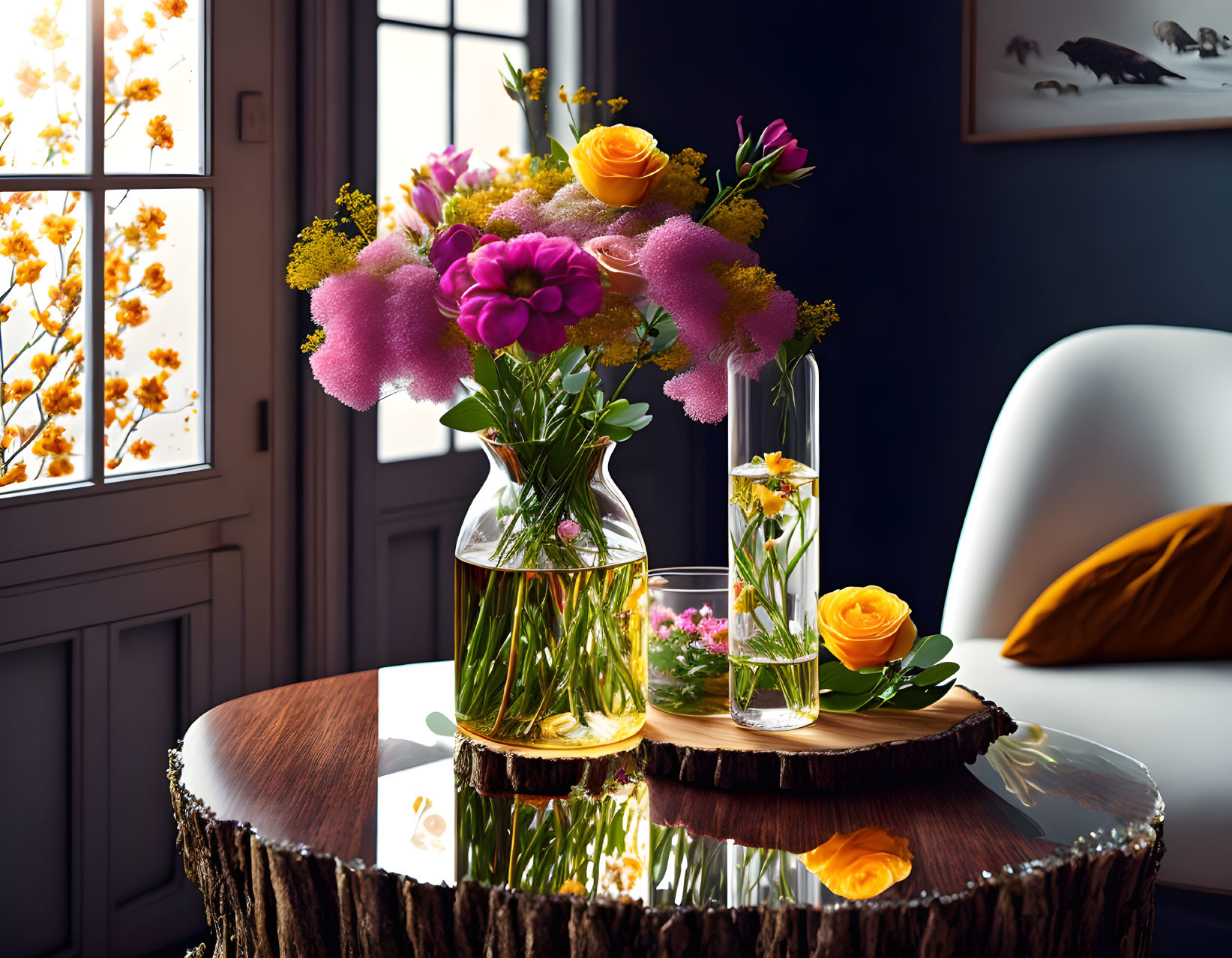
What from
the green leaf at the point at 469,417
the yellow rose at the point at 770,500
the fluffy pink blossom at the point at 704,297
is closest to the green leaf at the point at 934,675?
the yellow rose at the point at 770,500

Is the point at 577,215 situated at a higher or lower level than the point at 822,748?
higher

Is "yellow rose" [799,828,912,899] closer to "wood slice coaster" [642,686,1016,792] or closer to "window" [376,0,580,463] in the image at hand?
"wood slice coaster" [642,686,1016,792]

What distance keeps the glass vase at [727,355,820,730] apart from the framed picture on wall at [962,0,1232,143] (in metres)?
1.82

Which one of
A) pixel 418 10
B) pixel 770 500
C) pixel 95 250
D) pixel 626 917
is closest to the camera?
pixel 626 917

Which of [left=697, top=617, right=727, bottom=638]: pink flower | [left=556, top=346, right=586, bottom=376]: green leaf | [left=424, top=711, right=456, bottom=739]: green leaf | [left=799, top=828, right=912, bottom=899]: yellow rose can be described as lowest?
[left=799, top=828, right=912, bottom=899]: yellow rose

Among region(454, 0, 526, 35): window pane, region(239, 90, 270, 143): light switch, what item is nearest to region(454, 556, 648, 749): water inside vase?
region(239, 90, 270, 143): light switch

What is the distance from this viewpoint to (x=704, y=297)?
0.97 metres

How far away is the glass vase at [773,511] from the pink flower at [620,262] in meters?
0.12

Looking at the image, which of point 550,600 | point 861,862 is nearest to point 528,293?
point 550,600

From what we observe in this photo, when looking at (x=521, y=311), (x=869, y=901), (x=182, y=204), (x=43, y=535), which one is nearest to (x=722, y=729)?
(x=869, y=901)

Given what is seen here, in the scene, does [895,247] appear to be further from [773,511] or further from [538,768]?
[538,768]

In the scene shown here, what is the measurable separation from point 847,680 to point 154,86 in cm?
141

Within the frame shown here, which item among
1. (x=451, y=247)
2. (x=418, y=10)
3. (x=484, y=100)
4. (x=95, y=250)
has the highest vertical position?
(x=418, y=10)

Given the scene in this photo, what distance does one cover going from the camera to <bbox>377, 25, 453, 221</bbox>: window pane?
227cm
